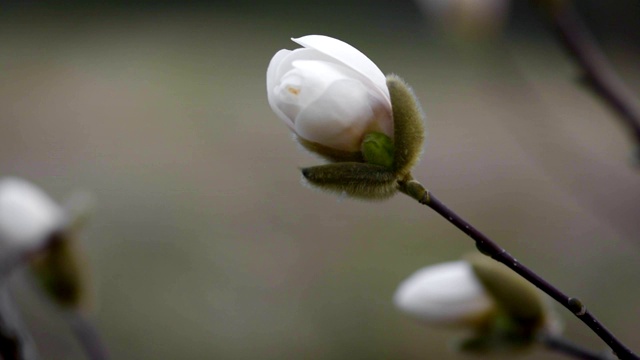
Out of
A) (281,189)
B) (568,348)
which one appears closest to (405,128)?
(568,348)

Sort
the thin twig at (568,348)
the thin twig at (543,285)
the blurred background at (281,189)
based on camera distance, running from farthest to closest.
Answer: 1. the blurred background at (281,189)
2. the thin twig at (568,348)
3. the thin twig at (543,285)

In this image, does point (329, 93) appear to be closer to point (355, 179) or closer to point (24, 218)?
point (355, 179)

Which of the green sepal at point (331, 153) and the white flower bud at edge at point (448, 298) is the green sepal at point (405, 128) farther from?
the white flower bud at edge at point (448, 298)

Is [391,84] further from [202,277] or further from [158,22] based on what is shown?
[158,22]

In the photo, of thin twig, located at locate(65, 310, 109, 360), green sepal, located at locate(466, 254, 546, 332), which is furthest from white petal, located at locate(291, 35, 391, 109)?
thin twig, located at locate(65, 310, 109, 360)

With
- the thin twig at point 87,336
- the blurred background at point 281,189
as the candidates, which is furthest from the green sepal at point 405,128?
the blurred background at point 281,189
